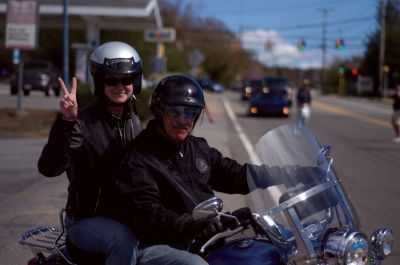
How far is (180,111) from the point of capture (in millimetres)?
3264

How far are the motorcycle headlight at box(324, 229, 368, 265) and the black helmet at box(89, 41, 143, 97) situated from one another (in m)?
1.57

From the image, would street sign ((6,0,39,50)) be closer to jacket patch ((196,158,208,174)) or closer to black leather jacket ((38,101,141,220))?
black leather jacket ((38,101,141,220))

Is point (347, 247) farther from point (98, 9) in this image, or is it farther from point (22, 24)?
point (98, 9)

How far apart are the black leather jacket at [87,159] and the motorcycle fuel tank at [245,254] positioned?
2.01 ft

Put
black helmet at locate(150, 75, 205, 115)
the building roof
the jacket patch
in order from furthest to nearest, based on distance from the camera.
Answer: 1. the building roof
2. the jacket patch
3. black helmet at locate(150, 75, 205, 115)

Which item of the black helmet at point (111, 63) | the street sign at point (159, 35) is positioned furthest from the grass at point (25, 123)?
the black helmet at point (111, 63)

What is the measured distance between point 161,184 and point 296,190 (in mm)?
696

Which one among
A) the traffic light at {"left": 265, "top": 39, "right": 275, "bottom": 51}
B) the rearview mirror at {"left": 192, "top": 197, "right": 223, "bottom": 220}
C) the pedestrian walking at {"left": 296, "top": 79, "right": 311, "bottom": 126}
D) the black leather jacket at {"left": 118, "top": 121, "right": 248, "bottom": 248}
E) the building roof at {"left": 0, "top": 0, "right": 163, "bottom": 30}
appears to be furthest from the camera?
the traffic light at {"left": 265, "top": 39, "right": 275, "bottom": 51}

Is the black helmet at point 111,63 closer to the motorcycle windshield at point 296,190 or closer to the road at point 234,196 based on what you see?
the road at point 234,196

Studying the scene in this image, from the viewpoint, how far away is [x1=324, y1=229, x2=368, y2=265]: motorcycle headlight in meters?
2.79

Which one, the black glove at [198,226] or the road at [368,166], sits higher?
the black glove at [198,226]

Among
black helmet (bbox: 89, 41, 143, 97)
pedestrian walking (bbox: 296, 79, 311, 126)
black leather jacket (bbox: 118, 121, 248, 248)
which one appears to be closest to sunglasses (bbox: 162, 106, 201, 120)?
black leather jacket (bbox: 118, 121, 248, 248)

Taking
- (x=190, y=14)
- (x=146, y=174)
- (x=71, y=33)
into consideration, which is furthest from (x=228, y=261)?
(x=190, y=14)

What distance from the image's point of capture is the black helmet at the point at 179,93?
10.6 feet
